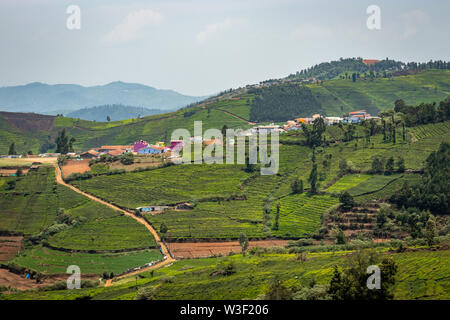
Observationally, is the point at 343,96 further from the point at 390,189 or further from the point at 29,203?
the point at 29,203

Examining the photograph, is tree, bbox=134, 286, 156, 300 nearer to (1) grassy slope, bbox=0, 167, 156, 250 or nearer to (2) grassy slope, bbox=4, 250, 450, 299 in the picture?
(2) grassy slope, bbox=4, 250, 450, 299

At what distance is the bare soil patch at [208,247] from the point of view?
151 feet

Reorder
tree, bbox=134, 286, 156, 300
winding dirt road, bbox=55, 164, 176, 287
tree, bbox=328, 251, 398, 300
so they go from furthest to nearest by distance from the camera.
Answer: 1. winding dirt road, bbox=55, 164, 176, 287
2. tree, bbox=134, 286, 156, 300
3. tree, bbox=328, 251, 398, 300

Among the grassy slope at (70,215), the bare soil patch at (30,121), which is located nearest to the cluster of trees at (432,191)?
the grassy slope at (70,215)

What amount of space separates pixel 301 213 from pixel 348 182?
965 cm

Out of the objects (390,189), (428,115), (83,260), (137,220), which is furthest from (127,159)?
(428,115)

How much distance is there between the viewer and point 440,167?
55125 mm

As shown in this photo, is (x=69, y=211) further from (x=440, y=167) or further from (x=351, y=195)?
(x=440, y=167)

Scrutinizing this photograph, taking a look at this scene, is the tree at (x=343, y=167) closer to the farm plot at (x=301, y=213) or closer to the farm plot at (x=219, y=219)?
the farm plot at (x=301, y=213)

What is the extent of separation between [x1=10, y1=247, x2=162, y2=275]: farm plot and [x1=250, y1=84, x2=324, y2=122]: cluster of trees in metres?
83.4

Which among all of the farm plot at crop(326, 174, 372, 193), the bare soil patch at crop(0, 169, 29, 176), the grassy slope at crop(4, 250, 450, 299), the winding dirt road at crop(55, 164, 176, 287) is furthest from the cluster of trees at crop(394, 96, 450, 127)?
the bare soil patch at crop(0, 169, 29, 176)

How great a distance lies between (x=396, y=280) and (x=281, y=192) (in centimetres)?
3146

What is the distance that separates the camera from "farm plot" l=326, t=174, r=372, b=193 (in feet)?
192
